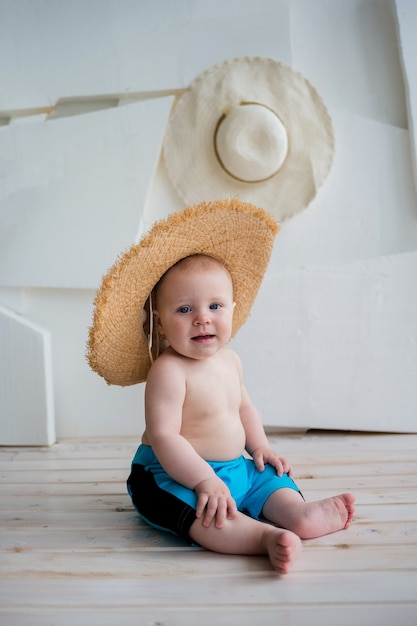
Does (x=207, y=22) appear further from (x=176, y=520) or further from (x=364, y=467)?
(x=176, y=520)

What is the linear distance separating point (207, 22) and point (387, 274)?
1.15 metres

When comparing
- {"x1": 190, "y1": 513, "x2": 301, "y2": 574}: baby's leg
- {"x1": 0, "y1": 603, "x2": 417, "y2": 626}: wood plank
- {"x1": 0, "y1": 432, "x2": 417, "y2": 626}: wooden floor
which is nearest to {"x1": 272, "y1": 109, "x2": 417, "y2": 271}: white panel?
{"x1": 0, "y1": 432, "x2": 417, "y2": 626}: wooden floor

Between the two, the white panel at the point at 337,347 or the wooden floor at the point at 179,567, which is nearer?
the wooden floor at the point at 179,567

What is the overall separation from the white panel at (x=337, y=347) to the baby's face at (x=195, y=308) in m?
0.99

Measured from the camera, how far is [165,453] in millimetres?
1468

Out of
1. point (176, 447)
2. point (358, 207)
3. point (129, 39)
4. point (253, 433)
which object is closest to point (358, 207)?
point (358, 207)

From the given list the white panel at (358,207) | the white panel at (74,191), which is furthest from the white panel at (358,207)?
the white panel at (74,191)

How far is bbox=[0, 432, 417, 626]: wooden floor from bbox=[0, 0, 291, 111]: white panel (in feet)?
4.82

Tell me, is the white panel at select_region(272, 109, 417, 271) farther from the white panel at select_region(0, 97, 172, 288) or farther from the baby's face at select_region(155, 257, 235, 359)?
the baby's face at select_region(155, 257, 235, 359)

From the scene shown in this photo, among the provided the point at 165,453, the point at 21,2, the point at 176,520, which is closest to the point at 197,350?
the point at 165,453

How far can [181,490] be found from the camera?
145cm

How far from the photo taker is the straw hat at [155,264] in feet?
4.94

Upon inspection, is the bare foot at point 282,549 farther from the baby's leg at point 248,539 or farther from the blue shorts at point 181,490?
the blue shorts at point 181,490

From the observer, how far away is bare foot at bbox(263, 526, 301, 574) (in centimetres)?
124
